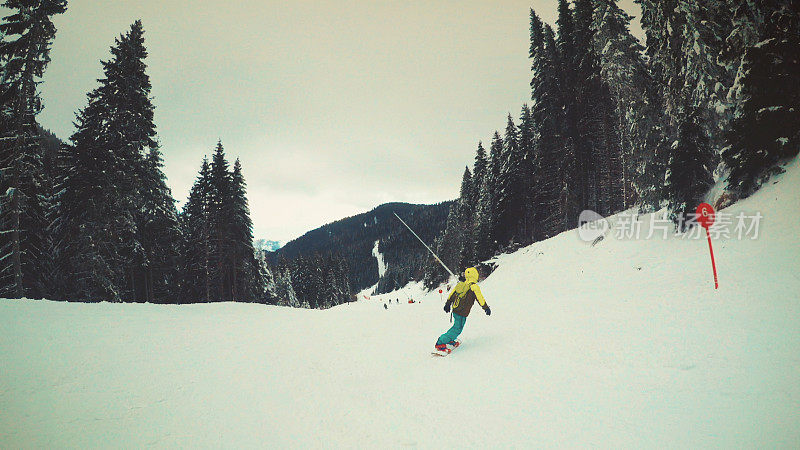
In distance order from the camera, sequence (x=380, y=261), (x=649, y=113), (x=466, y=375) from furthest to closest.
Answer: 1. (x=380, y=261)
2. (x=649, y=113)
3. (x=466, y=375)

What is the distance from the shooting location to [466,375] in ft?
16.5

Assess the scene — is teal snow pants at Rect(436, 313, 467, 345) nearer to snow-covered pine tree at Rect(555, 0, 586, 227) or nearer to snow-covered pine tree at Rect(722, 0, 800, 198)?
snow-covered pine tree at Rect(722, 0, 800, 198)

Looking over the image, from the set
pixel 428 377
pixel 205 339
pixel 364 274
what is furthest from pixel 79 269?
pixel 364 274

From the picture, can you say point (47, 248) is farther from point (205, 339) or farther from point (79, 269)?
point (205, 339)

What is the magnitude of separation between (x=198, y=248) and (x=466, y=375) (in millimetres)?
32259

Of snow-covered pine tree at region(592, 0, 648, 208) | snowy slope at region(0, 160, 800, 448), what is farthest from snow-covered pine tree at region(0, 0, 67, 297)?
snow-covered pine tree at region(592, 0, 648, 208)

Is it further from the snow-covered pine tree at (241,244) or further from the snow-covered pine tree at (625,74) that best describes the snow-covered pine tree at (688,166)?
the snow-covered pine tree at (241,244)

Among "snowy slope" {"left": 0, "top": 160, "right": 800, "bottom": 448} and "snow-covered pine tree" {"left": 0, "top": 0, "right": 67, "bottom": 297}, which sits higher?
"snow-covered pine tree" {"left": 0, "top": 0, "right": 67, "bottom": 297}

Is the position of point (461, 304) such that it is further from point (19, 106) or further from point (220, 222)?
point (220, 222)

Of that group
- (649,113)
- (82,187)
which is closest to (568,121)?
(649,113)

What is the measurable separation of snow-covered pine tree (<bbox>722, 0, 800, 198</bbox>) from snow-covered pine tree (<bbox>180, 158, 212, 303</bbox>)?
35.3m

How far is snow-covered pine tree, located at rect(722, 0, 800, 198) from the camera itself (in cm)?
988

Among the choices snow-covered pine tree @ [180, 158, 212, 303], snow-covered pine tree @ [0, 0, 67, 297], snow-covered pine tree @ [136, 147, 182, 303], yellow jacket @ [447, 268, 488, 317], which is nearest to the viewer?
yellow jacket @ [447, 268, 488, 317]

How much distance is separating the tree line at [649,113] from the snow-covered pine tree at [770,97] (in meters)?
0.03
